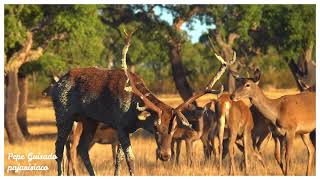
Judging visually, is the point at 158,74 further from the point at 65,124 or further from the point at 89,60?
the point at 65,124

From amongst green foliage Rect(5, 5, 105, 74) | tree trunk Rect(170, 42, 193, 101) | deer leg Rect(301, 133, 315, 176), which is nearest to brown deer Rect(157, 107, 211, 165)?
deer leg Rect(301, 133, 315, 176)

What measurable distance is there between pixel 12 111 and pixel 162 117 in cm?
1326

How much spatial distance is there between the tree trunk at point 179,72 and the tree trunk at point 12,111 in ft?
18.0

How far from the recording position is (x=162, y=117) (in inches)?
412

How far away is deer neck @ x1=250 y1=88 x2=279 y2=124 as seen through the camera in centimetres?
1336

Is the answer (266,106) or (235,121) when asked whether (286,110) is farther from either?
(235,121)

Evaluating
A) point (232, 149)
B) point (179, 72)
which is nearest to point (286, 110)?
point (232, 149)

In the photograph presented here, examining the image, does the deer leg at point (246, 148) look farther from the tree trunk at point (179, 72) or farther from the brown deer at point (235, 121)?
the tree trunk at point (179, 72)

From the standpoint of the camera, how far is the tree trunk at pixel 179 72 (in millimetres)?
25344

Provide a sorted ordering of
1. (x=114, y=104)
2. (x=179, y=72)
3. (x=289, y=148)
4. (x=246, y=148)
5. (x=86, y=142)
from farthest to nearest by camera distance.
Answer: (x=179, y=72) < (x=246, y=148) < (x=289, y=148) < (x=86, y=142) < (x=114, y=104)

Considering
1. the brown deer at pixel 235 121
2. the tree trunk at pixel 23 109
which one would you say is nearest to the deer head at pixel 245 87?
the brown deer at pixel 235 121

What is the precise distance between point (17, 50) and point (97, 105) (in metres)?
12.4

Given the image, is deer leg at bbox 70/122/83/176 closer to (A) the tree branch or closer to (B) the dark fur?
(B) the dark fur
